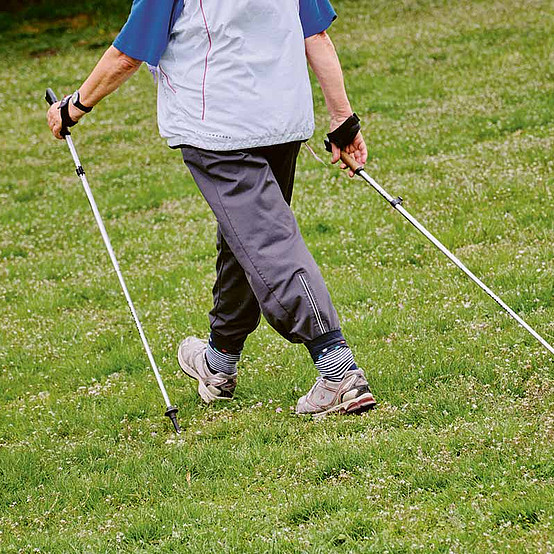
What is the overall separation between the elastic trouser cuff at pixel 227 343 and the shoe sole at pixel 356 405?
866 mm

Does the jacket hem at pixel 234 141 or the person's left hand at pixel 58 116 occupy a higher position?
the person's left hand at pixel 58 116

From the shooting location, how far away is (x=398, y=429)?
5.04m

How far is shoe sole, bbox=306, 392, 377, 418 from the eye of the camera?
17.1ft

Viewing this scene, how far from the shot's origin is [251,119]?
4941 mm

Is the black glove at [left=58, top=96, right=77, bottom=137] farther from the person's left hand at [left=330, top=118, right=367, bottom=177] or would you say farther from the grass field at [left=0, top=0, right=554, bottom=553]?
the grass field at [left=0, top=0, right=554, bottom=553]

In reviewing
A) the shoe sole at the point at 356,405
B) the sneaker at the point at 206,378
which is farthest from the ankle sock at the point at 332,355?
the sneaker at the point at 206,378

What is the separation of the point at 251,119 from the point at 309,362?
2006 mm

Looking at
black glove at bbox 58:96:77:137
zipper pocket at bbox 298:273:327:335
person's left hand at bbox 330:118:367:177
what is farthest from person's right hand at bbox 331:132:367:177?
black glove at bbox 58:96:77:137

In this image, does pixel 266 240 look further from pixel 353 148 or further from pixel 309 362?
pixel 309 362

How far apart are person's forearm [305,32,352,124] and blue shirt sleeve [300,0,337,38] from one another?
0.19 feet

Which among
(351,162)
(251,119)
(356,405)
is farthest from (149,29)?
(356,405)

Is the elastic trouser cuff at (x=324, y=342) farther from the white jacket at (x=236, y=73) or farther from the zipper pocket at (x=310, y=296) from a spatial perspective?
the white jacket at (x=236, y=73)

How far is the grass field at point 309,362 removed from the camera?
436cm

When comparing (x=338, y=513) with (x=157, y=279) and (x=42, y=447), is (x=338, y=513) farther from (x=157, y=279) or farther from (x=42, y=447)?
(x=157, y=279)
